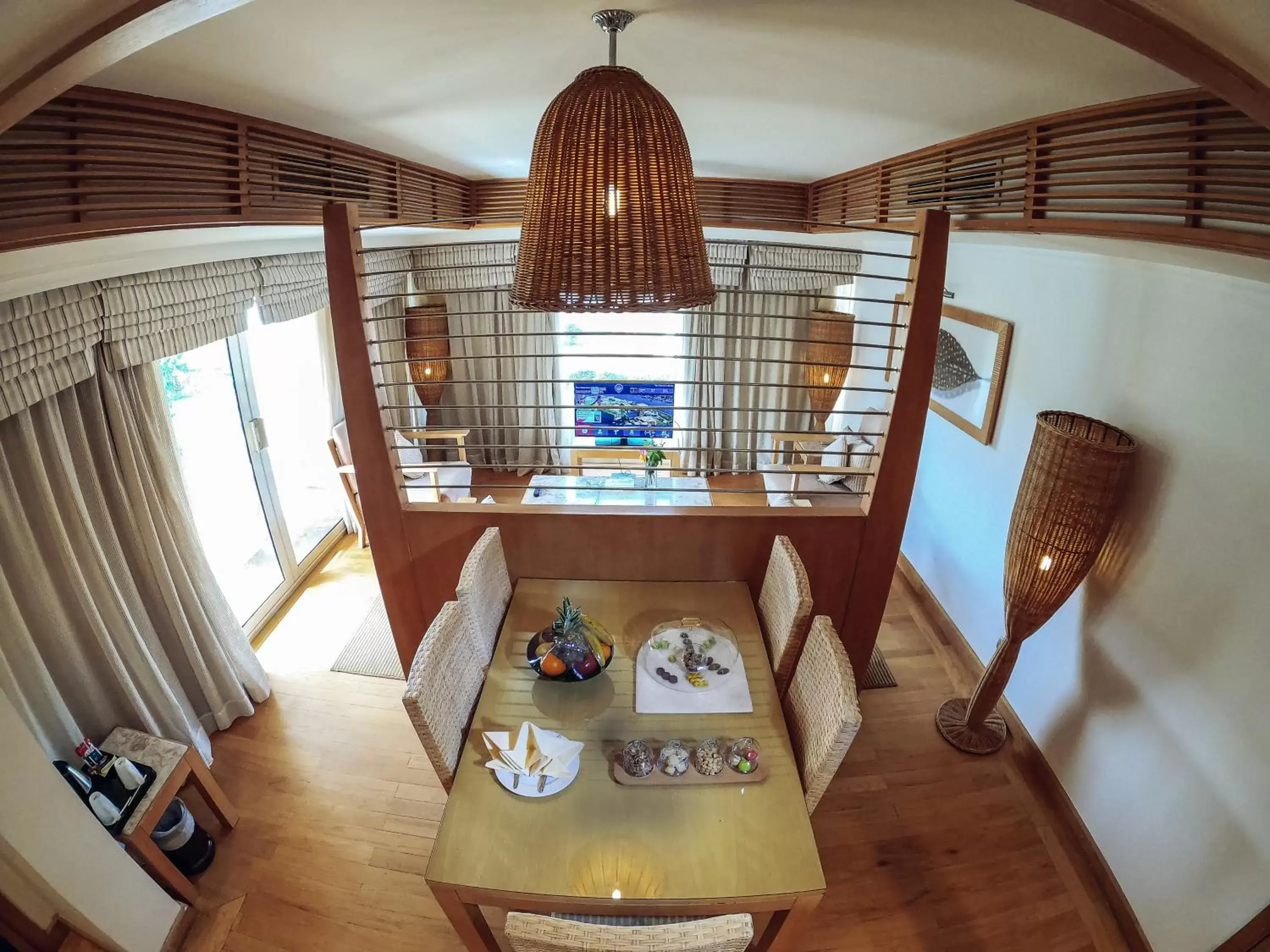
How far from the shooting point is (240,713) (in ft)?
8.98

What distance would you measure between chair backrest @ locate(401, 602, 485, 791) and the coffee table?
8.02 ft

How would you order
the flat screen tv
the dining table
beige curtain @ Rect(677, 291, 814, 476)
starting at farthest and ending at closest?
the flat screen tv, beige curtain @ Rect(677, 291, 814, 476), the dining table

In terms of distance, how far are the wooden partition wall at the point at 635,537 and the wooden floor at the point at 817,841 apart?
631 mm

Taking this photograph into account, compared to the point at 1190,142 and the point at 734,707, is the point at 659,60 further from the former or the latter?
the point at 734,707

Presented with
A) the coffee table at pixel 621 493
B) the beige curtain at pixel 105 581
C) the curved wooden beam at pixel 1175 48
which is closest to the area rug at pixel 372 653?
the beige curtain at pixel 105 581

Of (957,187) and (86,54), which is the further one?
(957,187)

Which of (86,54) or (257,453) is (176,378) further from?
(86,54)

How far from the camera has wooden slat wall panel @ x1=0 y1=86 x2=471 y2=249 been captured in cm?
110

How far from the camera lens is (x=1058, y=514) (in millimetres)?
1969

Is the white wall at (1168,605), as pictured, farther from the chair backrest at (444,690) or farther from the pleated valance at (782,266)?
the pleated valance at (782,266)

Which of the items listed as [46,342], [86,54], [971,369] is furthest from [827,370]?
[86,54]

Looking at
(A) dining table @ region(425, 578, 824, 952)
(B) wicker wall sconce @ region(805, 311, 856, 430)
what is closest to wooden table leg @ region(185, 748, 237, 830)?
(A) dining table @ region(425, 578, 824, 952)

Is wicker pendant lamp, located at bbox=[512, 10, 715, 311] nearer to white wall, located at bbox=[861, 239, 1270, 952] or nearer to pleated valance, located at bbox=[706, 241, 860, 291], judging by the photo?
white wall, located at bbox=[861, 239, 1270, 952]

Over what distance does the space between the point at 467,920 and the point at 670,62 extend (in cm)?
204
